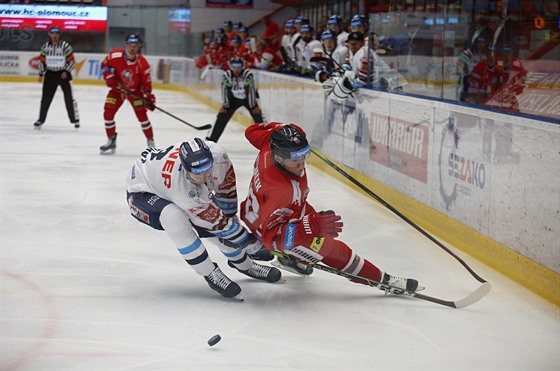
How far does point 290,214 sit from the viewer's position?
355 cm

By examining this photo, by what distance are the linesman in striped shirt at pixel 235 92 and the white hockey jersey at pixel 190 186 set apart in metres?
5.34

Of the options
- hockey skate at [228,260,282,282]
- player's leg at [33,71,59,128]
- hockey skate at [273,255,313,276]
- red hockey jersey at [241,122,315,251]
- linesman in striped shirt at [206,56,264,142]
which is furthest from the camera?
player's leg at [33,71,59,128]

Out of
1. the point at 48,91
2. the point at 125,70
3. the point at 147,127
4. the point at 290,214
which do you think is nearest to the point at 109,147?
the point at 147,127

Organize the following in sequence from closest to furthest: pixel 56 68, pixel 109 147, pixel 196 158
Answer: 1. pixel 196 158
2. pixel 109 147
3. pixel 56 68

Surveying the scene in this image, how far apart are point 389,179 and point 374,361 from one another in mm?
3191

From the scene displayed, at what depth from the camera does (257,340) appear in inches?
128

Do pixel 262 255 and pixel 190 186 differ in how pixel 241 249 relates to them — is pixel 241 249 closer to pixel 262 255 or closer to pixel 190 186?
pixel 262 255

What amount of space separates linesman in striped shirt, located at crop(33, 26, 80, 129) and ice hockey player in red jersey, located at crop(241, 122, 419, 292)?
7212 millimetres

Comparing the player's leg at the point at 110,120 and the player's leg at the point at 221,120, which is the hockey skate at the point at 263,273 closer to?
the player's leg at the point at 110,120

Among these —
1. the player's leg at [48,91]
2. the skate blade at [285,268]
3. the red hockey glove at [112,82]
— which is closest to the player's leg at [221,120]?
the red hockey glove at [112,82]

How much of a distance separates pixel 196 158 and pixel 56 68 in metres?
7.77

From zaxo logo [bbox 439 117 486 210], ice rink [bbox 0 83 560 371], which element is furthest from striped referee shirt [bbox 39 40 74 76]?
zaxo logo [bbox 439 117 486 210]

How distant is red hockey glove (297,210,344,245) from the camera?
3.38 m

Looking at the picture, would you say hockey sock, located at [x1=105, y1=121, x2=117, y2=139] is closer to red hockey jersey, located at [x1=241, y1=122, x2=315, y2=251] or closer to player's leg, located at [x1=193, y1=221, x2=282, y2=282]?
player's leg, located at [x1=193, y1=221, x2=282, y2=282]
